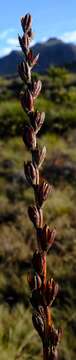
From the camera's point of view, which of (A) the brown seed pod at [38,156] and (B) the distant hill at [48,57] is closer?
(A) the brown seed pod at [38,156]

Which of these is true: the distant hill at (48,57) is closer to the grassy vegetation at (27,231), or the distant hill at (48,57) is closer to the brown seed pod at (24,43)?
the grassy vegetation at (27,231)

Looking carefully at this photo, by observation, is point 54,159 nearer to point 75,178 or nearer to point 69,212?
point 75,178

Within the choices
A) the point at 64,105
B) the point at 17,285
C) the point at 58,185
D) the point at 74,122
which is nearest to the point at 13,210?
the point at 58,185

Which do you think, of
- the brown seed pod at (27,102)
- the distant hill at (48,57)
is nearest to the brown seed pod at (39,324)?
the brown seed pod at (27,102)

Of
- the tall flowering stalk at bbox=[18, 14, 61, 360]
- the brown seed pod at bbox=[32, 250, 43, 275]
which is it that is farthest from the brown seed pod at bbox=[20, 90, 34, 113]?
the brown seed pod at bbox=[32, 250, 43, 275]

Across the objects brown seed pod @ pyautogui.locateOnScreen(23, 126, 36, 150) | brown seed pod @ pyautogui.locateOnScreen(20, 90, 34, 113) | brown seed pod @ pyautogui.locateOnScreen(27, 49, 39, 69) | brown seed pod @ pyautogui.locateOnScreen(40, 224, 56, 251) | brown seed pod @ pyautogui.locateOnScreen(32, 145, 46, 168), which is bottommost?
brown seed pod @ pyautogui.locateOnScreen(40, 224, 56, 251)

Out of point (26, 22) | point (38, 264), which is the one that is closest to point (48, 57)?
point (26, 22)

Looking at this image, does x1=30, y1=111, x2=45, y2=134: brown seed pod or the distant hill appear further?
the distant hill

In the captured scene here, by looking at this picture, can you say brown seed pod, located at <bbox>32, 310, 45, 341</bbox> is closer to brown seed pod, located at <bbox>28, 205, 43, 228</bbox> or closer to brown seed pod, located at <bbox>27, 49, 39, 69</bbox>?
brown seed pod, located at <bbox>28, 205, 43, 228</bbox>
